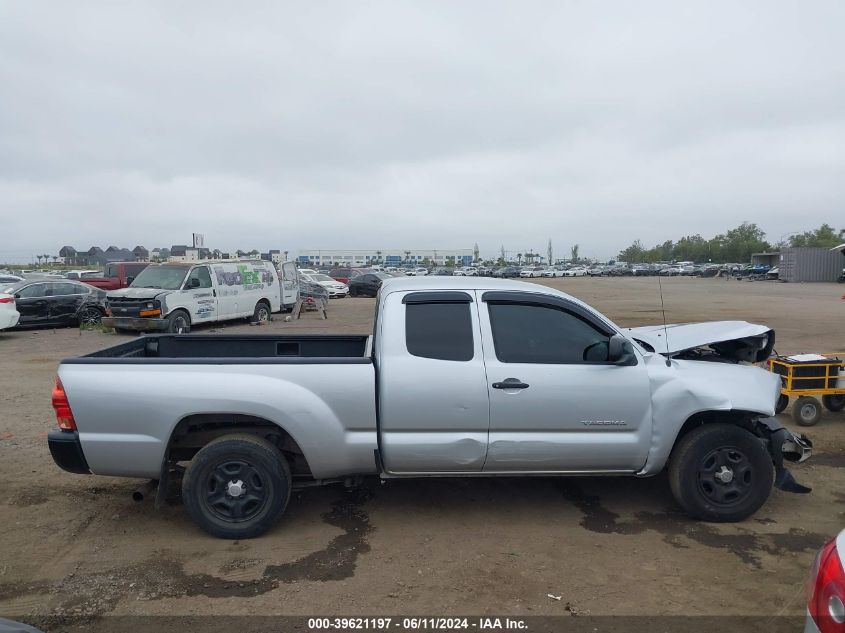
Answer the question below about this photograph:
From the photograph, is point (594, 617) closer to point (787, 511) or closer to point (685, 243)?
point (787, 511)

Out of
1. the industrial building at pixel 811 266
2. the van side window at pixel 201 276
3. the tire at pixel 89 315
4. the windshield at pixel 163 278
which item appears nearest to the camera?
A: the windshield at pixel 163 278

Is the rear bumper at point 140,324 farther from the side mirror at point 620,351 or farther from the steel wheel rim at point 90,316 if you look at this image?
the side mirror at point 620,351

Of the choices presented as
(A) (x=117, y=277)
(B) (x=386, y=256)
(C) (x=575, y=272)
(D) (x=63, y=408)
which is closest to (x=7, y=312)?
(A) (x=117, y=277)

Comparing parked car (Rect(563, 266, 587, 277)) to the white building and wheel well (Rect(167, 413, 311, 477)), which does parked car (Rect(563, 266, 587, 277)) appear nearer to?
the white building

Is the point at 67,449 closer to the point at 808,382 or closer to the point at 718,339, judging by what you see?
the point at 718,339

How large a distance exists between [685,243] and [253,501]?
140981 mm

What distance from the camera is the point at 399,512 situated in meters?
5.00

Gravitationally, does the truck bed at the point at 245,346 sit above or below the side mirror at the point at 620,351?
below

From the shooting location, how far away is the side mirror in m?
4.49

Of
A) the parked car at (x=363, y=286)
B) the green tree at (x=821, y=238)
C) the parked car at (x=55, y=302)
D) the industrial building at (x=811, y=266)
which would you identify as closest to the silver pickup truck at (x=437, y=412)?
the parked car at (x=55, y=302)

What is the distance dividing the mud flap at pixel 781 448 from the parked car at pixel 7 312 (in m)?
16.6

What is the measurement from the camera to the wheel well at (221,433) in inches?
180

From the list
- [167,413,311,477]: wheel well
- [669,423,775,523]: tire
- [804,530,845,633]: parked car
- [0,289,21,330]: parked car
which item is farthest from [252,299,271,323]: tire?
[804,530,845,633]: parked car

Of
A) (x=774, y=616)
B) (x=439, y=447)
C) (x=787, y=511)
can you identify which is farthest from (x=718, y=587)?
(x=439, y=447)
